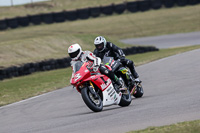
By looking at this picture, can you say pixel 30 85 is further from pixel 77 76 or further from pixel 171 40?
pixel 171 40

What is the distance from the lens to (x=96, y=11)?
140ft

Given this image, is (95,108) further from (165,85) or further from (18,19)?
(18,19)

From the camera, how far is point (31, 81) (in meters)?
16.1

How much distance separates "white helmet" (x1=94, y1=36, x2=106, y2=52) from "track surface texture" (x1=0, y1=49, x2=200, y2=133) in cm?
134

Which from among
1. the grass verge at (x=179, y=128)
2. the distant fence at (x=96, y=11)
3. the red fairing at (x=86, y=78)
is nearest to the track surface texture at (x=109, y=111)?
the grass verge at (x=179, y=128)

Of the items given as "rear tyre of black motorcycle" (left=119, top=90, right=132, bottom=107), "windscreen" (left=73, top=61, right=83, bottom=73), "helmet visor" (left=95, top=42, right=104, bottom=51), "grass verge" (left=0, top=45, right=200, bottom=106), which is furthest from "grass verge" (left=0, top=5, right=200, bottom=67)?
"windscreen" (left=73, top=61, right=83, bottom=73)

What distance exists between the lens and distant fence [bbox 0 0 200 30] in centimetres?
4075

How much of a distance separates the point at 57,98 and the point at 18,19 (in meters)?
29.5

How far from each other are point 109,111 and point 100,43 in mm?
1919

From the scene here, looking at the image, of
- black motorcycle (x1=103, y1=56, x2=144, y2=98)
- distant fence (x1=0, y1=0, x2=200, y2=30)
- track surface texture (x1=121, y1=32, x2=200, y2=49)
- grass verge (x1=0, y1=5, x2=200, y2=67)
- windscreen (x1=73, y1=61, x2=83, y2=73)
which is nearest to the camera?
windscreen (x1=73, y1=61, x2=83, y2=73)

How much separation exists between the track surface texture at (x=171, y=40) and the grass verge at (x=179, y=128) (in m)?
21.9

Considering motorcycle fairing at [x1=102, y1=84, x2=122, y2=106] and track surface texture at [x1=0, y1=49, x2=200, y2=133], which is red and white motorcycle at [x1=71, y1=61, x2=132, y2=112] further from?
track surface texture at [x1=0, y1=49, x2=200, y2=133]

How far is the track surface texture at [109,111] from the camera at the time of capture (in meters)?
6.47

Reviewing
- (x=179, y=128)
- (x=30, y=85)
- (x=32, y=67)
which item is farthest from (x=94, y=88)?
(x=32, y=67)
